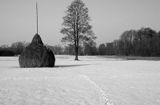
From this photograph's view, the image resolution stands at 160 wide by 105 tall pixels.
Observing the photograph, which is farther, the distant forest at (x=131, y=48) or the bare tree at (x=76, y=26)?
the distant forest at (x=131, y=48)

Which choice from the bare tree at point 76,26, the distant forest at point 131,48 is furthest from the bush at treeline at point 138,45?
Answer: the bare tree at point 76,26

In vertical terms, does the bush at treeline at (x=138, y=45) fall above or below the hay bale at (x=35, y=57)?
above

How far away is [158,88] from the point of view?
6.78 metres

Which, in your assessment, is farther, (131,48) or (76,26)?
(131,48)

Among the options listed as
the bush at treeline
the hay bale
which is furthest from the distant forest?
the hay bale

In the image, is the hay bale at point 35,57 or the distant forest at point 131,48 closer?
the hay bale at point 35,57

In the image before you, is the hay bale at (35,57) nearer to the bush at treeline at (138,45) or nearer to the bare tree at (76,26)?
the bare tree at (76,26)

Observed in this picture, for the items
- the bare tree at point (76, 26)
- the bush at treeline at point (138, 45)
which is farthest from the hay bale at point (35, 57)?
the bush at treeline at point (138, 45)

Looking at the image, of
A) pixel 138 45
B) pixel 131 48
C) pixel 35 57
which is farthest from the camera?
pixel 131 48

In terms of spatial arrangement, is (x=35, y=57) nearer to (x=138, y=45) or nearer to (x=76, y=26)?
(x=76, y=26)

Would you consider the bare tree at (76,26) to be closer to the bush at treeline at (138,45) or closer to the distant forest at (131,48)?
the distant forest at (131,48)

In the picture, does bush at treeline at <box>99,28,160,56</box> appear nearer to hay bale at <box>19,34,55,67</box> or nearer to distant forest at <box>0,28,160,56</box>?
distant forest at <box>0,28,160,56</box>

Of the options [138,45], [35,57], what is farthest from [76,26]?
[138,45]

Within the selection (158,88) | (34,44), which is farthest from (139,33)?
(158,88)
